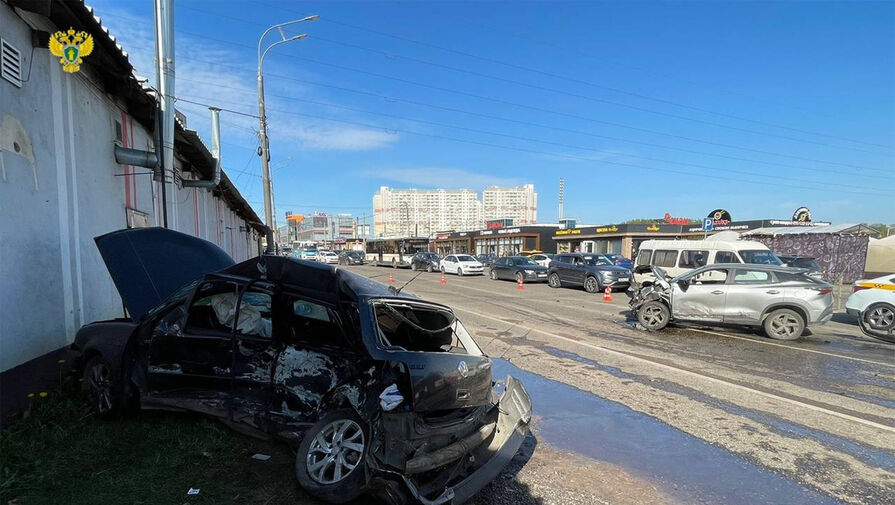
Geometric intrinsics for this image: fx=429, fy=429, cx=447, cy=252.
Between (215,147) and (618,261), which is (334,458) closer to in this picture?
(215,147)

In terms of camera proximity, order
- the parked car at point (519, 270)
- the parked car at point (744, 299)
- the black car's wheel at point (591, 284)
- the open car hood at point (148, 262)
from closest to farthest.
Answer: the open car hood at point (148, 262), the parked car at point (744, 299), the black car's wheel at point (591, 284), the parked car at point (519, 270)

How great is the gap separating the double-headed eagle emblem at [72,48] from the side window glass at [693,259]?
16229 millimetres

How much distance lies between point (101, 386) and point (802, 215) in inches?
2044

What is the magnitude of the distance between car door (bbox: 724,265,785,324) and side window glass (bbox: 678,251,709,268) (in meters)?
5.22

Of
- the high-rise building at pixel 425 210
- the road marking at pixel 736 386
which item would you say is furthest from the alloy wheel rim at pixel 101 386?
the high-rise building at pixel 425 210

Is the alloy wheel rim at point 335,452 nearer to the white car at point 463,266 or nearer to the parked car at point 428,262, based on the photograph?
the white car at point 463,266

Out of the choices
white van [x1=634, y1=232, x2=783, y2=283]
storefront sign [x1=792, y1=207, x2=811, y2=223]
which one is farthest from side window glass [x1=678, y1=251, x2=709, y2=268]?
storefront sign [x1=792, y1=207, x2=811, y2=223]

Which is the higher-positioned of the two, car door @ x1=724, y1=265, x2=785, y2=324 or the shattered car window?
the shattered car window

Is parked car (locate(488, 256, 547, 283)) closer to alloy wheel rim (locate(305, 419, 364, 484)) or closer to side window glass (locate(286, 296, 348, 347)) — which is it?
side window glass (locate(286, 296, 348, 347))

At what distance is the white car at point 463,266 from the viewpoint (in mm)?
31484

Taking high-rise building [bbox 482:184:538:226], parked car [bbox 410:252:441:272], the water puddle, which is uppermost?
high-rise building [bbox 482:184:538:226]

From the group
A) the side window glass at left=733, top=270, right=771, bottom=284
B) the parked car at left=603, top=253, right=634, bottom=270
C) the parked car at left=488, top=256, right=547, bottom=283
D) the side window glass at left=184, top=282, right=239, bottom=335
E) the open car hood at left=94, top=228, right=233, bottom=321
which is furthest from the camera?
the parked car at left=488, top=256, right=547, bottom=283

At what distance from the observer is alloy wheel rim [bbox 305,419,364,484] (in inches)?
119

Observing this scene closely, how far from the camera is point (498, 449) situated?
3377mm
